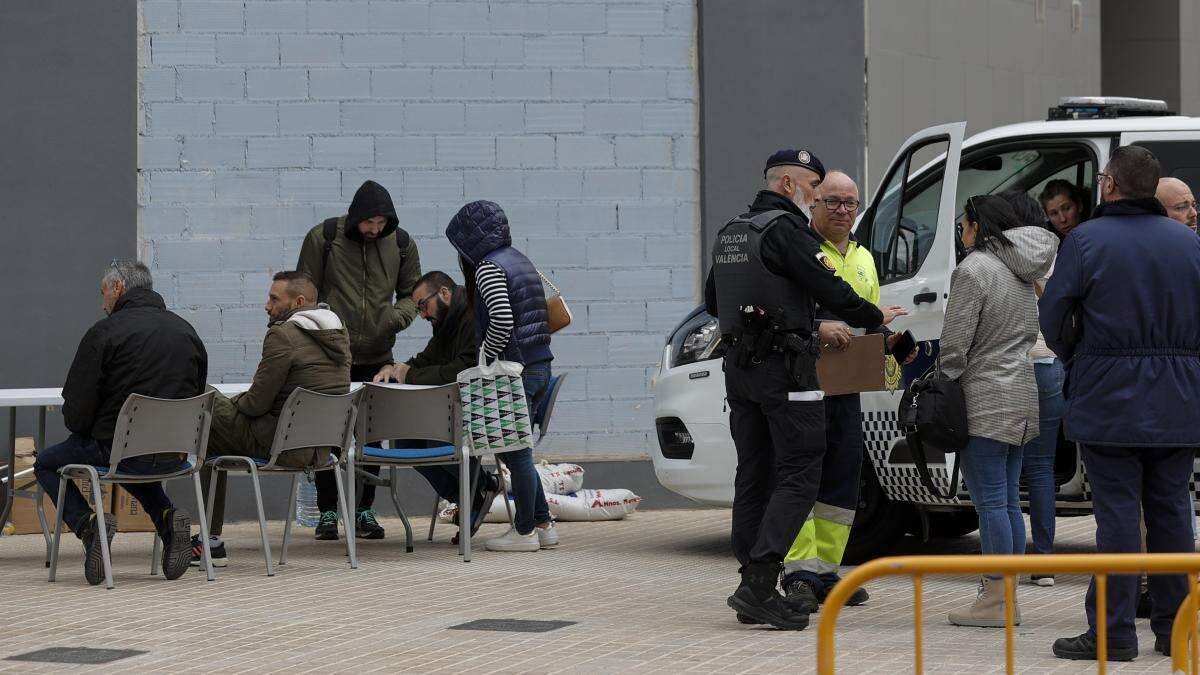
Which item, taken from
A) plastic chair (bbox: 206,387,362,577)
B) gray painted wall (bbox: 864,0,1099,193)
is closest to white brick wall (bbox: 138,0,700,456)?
gray painted wall (bbox: 864,0,1099,193)

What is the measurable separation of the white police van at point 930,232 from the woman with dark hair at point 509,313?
92 centimetres

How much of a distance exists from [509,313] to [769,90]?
365 cm

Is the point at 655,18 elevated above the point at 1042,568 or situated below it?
above

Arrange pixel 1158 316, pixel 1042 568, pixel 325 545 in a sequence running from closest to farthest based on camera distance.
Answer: pixel 1042 568
pixel 1158 316
pixel 325 545

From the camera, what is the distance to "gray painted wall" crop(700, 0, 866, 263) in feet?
39.1

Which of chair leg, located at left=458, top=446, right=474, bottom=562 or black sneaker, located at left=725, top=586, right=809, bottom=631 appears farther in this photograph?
chair leg, located at left=458, top=446, right=474, bottom=562

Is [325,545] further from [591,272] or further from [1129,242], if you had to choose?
[1129,242]

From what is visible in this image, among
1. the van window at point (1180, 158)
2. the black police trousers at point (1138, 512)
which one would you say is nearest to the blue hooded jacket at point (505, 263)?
the van window at point (1180, 158)

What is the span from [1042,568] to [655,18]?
866 centimetres

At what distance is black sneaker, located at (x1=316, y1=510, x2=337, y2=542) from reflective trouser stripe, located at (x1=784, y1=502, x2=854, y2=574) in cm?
368

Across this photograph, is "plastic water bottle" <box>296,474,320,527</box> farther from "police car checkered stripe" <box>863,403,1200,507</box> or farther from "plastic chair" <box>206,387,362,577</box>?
"police car checkered stripe" <box>863,403,1200,507</box>

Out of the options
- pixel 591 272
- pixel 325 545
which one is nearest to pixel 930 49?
pixel 591 272

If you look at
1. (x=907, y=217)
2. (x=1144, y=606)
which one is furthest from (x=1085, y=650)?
(x=907, y=217)

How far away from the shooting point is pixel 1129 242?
233 inches
